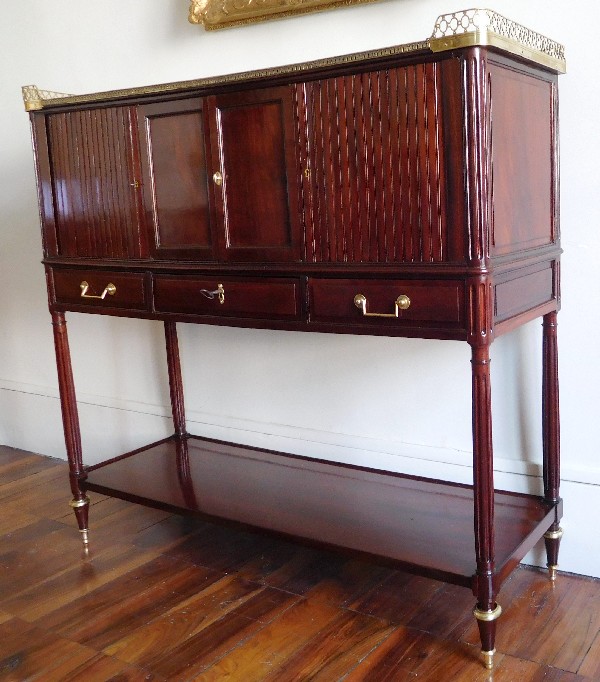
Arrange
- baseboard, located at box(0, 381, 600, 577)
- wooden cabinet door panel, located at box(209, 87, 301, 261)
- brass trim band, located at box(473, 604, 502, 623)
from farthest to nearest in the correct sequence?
baseboard, located at box(0, 381, 600, 577) < wooden cabinet door panel, located at box(209, 87, 301, 261) < brass trim band, located at box(473, 604, 502, 623)

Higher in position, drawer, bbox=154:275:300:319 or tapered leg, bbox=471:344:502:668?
drawer, bbox=154:275:300:319

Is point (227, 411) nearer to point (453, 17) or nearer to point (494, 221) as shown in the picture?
point (494, 221)

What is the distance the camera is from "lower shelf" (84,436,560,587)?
88.5 inches

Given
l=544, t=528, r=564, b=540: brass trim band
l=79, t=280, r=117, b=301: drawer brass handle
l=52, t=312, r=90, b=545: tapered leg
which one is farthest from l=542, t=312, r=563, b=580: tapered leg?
l=52, t=312, r=90, b=545: tapered leg

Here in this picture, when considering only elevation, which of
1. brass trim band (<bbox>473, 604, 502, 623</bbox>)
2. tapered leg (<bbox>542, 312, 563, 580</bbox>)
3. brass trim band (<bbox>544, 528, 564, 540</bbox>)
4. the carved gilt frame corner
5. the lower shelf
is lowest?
brass trim band (<bbox>473, 604, 502, 623</bbox>)

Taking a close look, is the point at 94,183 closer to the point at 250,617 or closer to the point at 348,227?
the point at 348,227

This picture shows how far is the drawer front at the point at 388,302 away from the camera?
1.98 meters

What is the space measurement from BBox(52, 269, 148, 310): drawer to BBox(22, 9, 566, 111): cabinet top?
56 centimetres

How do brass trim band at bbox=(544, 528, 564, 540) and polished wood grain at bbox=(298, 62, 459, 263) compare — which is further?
brass trim band at bbox=(544, 528, 564, 540)

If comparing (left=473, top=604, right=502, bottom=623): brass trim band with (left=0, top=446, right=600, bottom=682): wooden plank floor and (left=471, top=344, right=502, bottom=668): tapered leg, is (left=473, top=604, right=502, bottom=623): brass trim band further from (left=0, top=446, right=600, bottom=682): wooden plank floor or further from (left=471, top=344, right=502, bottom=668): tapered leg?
(left=0, top=446, right=600, bottom=682): wooden plank floor

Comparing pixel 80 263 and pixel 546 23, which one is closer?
pixel 546 23

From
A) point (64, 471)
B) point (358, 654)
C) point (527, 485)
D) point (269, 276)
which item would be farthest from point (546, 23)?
point (64, 471)

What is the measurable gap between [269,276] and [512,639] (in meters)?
1.19

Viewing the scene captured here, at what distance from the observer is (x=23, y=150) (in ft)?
12.6
